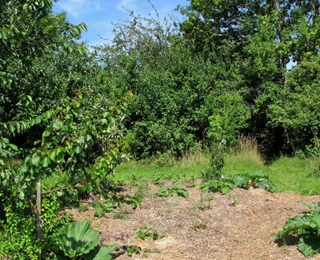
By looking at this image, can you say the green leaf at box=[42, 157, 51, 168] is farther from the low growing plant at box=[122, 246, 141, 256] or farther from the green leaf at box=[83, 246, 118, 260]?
the low growing plant at box=[122, 246, 141, 256]

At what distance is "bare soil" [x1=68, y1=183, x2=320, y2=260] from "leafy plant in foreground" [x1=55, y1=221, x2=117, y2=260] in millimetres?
356

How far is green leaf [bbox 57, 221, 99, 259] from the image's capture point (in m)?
3.92

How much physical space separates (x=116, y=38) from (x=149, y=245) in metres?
15.8

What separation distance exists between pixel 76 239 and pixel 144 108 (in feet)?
26.7

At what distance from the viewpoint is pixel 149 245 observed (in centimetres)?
472

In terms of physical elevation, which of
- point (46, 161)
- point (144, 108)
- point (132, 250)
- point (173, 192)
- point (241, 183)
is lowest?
point (132, 250)

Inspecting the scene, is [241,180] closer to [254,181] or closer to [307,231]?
[254,181]

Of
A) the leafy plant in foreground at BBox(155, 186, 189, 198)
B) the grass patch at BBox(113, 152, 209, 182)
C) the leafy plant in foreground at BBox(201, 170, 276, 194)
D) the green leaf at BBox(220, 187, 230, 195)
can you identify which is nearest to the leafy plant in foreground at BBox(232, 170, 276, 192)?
the leafy plant in foreground at BBox(201, 170, 276, 194)

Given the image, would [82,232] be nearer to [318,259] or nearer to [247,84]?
[318,259]

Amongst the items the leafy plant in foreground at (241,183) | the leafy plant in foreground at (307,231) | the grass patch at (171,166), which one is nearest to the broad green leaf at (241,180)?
the leafy plant in foreground at (241,183)

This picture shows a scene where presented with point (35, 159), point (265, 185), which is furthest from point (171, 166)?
point (35, 159)

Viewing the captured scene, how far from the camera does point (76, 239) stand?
13.5 feet

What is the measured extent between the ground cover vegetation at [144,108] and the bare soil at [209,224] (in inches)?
9.6

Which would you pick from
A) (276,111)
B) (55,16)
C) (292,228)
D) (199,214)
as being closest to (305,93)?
(276,111)
